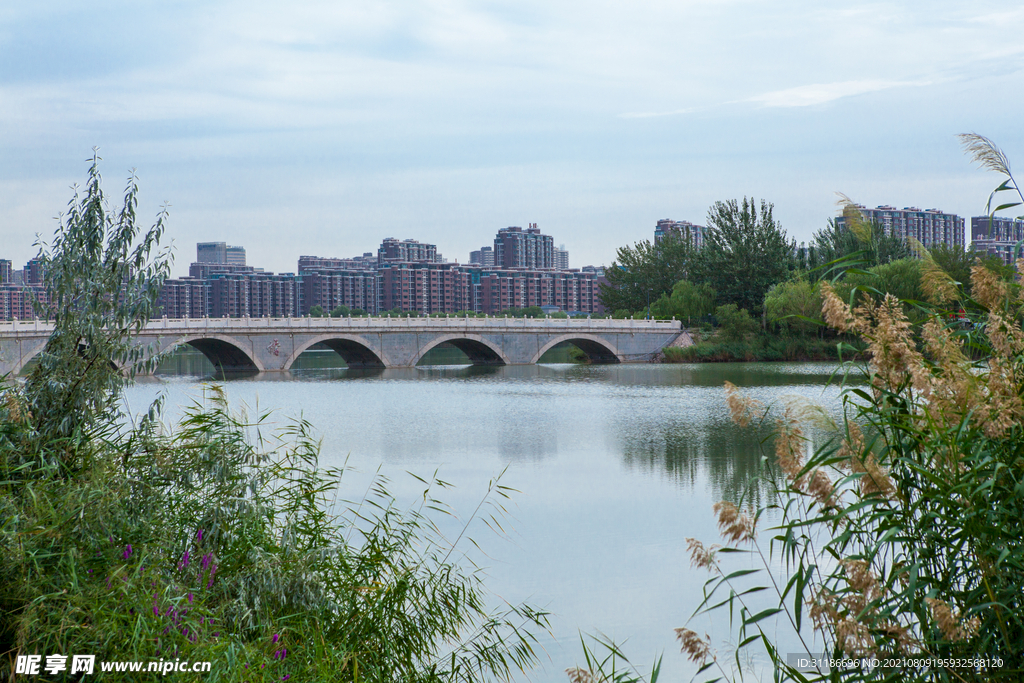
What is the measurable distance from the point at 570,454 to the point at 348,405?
958 cm

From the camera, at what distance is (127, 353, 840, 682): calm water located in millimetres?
7016

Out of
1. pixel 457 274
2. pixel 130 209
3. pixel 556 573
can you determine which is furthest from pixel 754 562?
pixel 457 274

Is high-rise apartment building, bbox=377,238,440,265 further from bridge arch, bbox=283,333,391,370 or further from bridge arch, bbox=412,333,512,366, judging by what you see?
bridge arch, bbox=283,333,391,370

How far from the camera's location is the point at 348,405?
2252 cm

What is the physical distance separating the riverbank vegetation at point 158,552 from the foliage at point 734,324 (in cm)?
4075

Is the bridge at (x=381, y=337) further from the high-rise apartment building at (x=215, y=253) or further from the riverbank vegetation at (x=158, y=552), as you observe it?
the high-rise apartment building at (x=215, y=253)

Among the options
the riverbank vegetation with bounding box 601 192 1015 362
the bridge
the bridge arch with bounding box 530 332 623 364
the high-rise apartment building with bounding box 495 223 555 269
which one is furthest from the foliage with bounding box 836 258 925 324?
the high-rise apartment building with bounding box 495 223 555 269

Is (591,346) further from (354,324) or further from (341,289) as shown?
(341,289)

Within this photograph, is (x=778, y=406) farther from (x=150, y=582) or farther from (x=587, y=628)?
(x=150, y=582)

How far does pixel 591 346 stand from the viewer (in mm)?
48406

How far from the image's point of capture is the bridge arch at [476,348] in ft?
139

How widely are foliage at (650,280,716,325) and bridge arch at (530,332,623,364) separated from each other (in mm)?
5160

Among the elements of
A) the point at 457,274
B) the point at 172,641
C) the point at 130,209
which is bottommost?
the point at 172,641

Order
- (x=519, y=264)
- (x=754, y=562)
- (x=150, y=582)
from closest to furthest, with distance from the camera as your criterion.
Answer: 1. (x=150, y=582)
2. (x=754, y=562)
3. (x=519, y=264)
